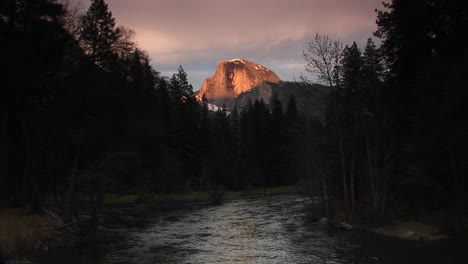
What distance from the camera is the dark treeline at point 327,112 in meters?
27.5

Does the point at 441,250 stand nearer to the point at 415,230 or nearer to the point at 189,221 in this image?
the point at 415,230

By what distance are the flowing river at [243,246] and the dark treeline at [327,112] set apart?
4.06 metres

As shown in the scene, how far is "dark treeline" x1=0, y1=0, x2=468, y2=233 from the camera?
2750 centimetres

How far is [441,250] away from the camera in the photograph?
22297 mm

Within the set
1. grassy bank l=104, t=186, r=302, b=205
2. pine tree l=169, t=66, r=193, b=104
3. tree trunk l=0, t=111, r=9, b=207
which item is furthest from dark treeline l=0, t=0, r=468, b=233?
pine tree l=169, t=66, r=193, b=104

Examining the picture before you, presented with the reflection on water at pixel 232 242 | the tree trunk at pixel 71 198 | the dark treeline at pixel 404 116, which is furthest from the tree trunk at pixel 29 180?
the dark treeline at pixel 404 116

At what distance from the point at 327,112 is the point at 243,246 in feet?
47.0

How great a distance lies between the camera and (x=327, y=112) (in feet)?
117

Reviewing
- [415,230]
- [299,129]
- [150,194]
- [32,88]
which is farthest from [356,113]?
[150,194]

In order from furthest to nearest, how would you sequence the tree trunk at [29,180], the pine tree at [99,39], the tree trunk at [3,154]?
1. the pine tree at [99,39]
2. the tree trunk at [29,180]
3. the tree trunk at [3,154]

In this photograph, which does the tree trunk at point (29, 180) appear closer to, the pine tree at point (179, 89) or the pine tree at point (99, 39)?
the pine tree at point (99, 39)

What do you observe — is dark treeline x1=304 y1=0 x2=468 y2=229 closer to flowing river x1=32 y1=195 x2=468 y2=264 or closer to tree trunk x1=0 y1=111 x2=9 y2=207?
flowing river x1=32 y1=195 x2=468 y2=264

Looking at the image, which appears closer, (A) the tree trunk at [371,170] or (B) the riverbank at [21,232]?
(B) the riverbank at [21,232]

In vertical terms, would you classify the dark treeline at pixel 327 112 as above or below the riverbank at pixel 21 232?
above
